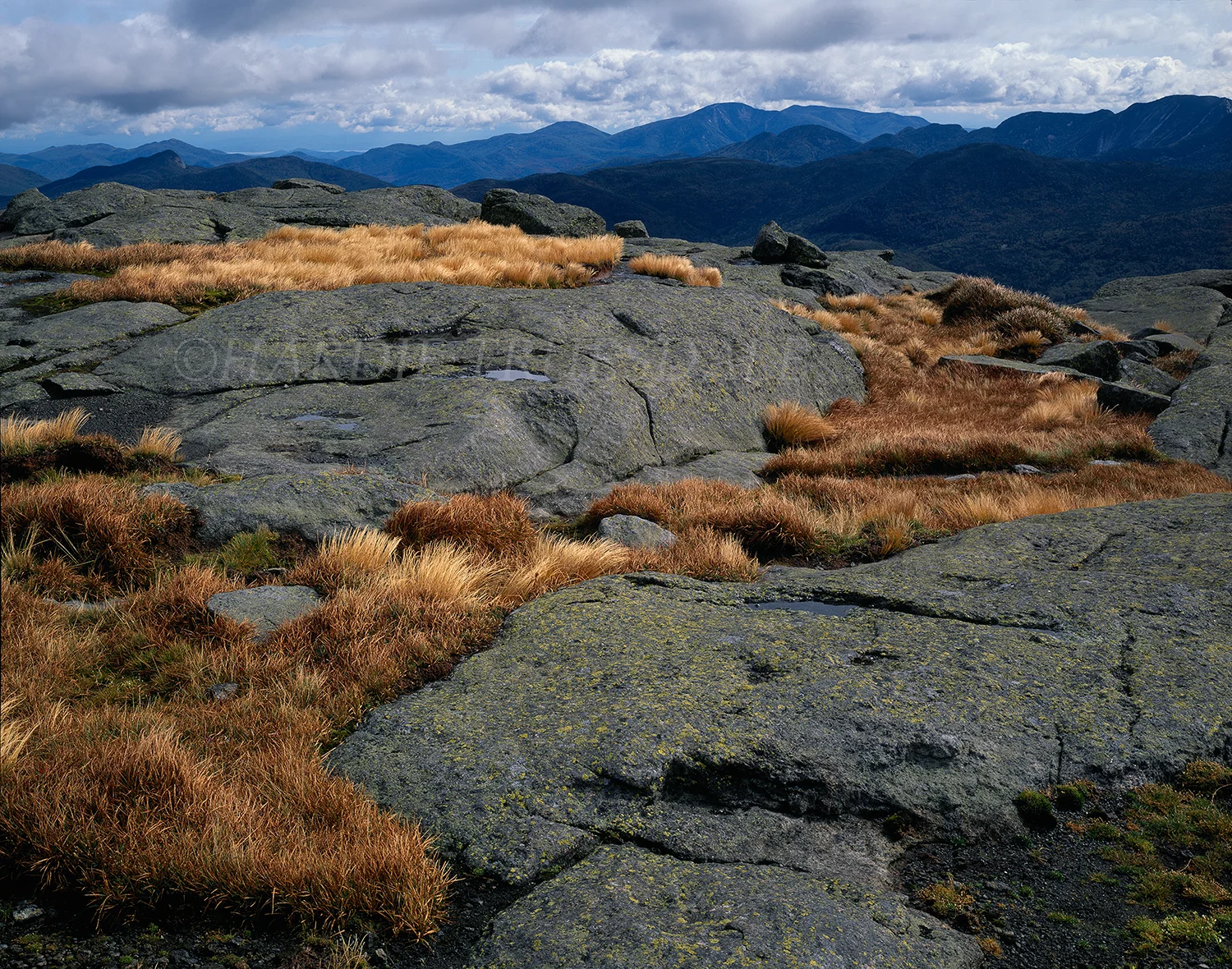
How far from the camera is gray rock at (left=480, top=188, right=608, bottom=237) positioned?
32.3 meters

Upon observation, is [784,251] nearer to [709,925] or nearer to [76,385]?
[76,385]

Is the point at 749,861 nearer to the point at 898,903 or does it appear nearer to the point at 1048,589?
the point at 898,903

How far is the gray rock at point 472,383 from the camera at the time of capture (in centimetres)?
921

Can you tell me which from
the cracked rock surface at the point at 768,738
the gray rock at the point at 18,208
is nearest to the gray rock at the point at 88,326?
the cracked rock surface at the point at 768,738

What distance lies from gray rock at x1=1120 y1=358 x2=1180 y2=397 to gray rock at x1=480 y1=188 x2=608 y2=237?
20119 mm

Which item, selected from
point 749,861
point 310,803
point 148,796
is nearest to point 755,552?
point 749,861

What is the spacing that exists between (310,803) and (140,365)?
32.7 feet

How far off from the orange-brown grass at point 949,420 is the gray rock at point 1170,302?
36.5 feet

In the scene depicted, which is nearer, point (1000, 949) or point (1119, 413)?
point (1000, 949)

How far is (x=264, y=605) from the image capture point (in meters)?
5.46

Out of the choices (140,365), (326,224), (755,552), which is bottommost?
(755,552)

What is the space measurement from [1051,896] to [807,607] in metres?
2.75

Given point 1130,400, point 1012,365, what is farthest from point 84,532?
point 1012,365

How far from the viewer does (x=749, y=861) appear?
3428 mm
